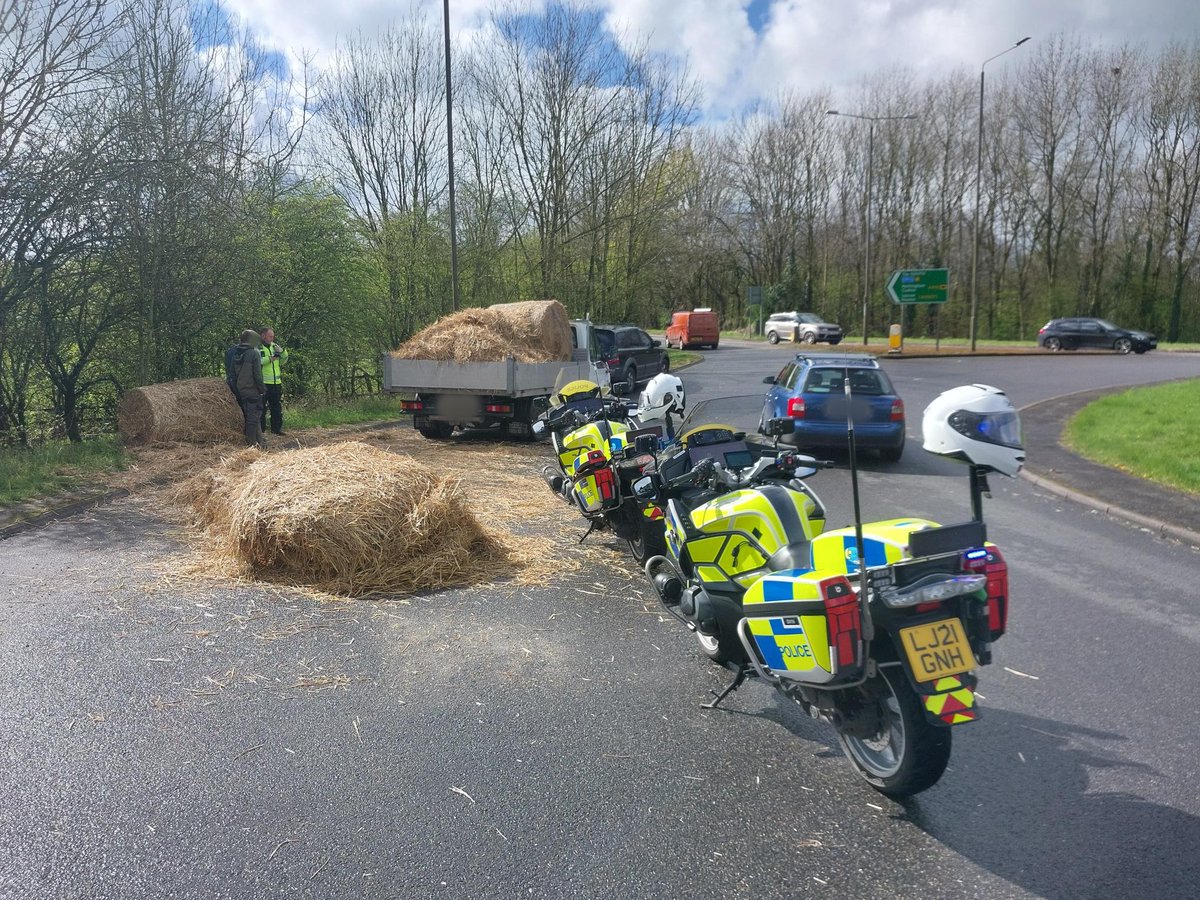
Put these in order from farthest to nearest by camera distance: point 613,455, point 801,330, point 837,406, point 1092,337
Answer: point 801,330, point 1092,337, point 837,406, point 613,455

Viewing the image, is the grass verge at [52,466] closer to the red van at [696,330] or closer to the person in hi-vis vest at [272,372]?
the person in hi-vis vest at [272,372]

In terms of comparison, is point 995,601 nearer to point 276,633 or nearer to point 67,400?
point 276,633

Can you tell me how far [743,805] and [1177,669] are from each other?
307 cm

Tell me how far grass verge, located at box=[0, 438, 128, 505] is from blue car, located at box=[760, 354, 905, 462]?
8.50 metres

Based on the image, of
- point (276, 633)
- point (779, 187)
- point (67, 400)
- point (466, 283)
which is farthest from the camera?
point (779, 187)

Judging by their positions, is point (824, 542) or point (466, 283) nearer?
point (824, 542)

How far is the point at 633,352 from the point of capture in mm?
22578

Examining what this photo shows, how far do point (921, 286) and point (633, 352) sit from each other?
16.9m

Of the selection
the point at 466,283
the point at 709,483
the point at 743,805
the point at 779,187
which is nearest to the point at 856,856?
the point at 743,805

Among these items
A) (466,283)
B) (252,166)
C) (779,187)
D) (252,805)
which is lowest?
(252,805)

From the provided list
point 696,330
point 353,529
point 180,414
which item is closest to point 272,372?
point 180,414

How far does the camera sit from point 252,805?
3.25m

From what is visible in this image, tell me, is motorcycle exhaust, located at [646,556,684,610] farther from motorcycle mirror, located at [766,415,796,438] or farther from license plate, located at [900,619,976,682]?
license plate, located at [900,619,976,682]

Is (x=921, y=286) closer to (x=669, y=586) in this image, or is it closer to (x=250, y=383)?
(x=250, y=383)
